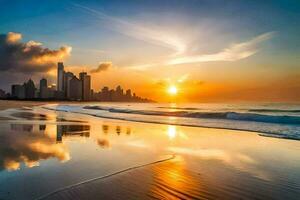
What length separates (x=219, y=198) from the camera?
4957 millimetres

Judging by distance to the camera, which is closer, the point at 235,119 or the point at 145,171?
the point at 145,171

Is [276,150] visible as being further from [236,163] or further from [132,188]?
[132,188]

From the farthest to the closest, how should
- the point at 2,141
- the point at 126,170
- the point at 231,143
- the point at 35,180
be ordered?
the point at 231,143 < the point at 2,141 < the point at 126,170 < the point at 35,180

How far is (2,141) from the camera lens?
11.2 meters

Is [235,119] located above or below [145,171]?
below

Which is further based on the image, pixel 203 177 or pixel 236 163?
pixel 236 163

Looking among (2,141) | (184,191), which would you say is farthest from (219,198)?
(2,141)

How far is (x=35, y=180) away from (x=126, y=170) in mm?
2322

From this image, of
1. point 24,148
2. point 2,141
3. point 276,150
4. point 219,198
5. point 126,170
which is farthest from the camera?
point 2,141

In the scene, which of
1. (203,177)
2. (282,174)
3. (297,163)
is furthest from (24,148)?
(297,163)

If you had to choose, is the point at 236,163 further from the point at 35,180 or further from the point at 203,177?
the point at 35,180

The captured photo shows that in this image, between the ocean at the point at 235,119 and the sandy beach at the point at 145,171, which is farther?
the ocean at the point at 235,119

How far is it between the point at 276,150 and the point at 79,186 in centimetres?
832

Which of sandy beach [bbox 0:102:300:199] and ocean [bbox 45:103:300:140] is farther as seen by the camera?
ocean [bbox 45:103:300:140]
